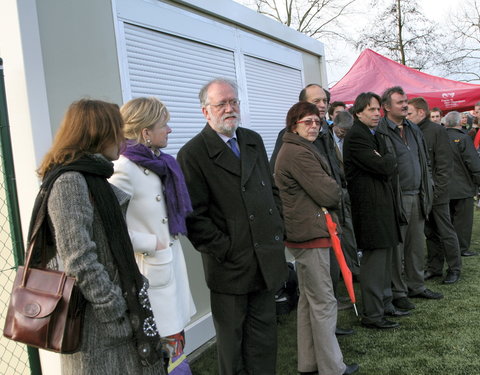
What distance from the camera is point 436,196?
5.96 meters

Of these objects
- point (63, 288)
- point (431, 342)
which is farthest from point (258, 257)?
point (431, 342)

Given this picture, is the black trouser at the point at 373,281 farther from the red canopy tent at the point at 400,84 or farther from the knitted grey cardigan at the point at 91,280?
the red canopy tent at the point at 400,84

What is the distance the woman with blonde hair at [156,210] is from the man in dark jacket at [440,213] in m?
4.30

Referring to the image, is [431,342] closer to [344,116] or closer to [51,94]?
[344,116]

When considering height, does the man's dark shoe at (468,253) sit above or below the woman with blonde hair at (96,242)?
below

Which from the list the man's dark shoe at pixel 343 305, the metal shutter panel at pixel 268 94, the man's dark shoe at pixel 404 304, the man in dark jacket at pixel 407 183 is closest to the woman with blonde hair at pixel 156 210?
the man in dark jacket at pixel 407 183

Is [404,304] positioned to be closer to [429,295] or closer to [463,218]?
[429,295]

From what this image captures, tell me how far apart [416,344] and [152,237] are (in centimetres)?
282

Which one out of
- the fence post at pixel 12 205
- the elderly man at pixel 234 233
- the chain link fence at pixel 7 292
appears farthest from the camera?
the chain link fence at pixel 7 292

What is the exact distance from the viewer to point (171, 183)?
271 centimetres

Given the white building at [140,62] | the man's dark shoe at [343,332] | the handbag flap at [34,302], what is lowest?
the man's dark shoe at [343,332]

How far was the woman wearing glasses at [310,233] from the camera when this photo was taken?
11.4ft

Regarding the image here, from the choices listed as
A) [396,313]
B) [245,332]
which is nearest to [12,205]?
[245,332]

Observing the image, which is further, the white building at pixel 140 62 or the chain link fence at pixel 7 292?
the chain link fence at pixel 7 292
